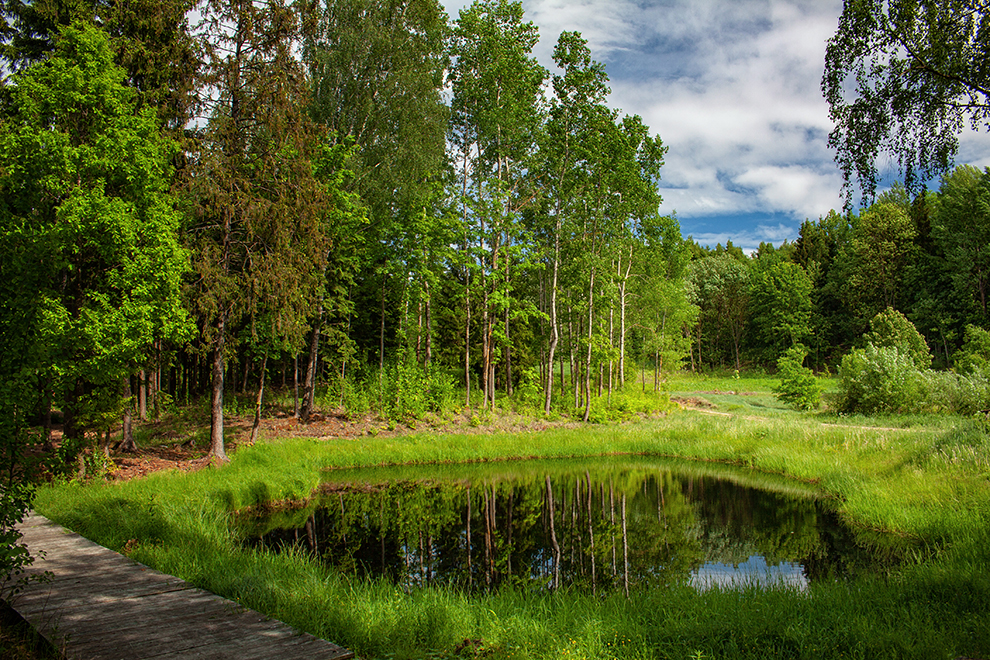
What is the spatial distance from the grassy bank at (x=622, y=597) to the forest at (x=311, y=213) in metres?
2.76

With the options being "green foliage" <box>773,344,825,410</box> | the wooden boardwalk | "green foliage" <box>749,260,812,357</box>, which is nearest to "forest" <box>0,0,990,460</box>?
the wooden boardwalk

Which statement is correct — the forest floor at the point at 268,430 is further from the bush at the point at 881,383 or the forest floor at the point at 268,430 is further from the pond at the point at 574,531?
the bush at the point at 881,383

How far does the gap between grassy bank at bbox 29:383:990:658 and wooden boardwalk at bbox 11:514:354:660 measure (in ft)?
1.66

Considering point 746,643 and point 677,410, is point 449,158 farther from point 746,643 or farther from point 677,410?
point 746,643

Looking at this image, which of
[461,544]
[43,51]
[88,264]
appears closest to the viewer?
[461,544]

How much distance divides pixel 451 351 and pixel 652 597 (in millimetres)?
25232

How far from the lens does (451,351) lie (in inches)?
1270

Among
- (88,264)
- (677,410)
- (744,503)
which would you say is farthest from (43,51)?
(677,410)

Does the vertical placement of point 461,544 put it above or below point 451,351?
below

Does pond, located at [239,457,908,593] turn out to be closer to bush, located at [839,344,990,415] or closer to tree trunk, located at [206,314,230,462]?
tree trunk, located at [206,314,230,462]

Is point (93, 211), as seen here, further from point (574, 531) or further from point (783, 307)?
point (783, 307)

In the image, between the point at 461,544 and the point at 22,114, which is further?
the point at 22,114

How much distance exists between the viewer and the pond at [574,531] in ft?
31.8

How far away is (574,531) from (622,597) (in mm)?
4876
